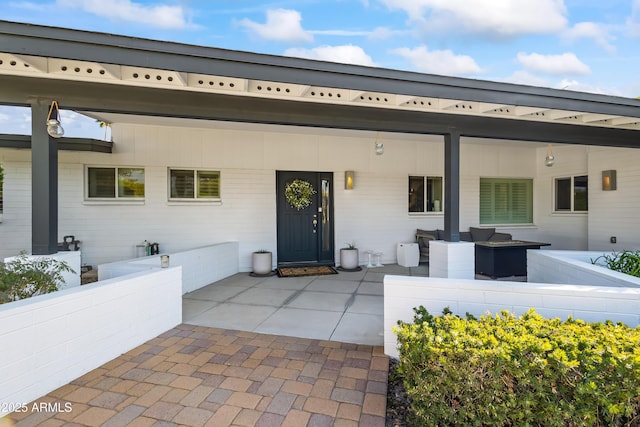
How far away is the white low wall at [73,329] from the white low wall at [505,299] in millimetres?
2344

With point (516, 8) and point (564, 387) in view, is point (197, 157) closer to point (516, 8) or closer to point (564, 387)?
point (564, 387)

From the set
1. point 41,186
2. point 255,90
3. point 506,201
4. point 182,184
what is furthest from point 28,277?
point 506,201

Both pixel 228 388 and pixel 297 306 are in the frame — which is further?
pixel 297 306

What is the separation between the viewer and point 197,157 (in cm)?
657

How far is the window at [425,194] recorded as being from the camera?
790cm

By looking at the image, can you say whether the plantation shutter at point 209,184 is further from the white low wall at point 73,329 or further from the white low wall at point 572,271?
the white low wall at point 572,271

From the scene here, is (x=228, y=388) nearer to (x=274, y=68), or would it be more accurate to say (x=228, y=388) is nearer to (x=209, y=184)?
(x=274, y=68)

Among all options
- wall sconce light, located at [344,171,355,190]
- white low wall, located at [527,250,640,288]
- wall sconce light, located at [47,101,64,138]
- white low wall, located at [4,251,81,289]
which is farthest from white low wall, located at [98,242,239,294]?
white low wall, located at [527,250,640,288]

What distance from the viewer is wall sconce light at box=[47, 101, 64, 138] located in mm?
3133

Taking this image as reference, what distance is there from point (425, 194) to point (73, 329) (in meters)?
7.30

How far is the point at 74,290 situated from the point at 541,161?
392 inches

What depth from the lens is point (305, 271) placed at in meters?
6.63

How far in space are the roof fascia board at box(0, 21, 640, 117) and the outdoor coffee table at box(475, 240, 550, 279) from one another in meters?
2.76

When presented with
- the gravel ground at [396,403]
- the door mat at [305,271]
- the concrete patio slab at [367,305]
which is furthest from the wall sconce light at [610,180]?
the gravel ground at [396,403]
